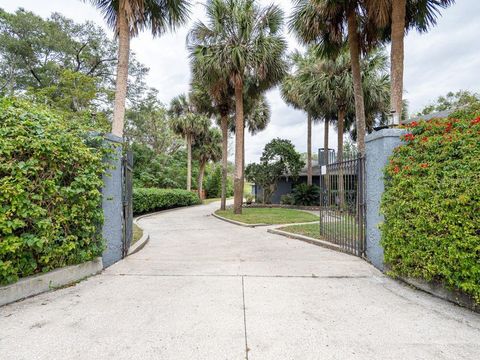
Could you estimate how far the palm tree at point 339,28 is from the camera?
8.25 meters

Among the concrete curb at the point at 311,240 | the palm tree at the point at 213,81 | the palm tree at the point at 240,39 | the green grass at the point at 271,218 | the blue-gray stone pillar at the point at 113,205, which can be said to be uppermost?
the palm tree at the point at 240,39

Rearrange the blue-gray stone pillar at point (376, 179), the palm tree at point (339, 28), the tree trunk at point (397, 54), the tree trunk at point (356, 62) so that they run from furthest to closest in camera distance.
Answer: the tree trunk at point (356, 62)
the palm tree at point (339, 28)
the tree trunk at point (397, 54)
the blue-gray stone pillar at point (376, 179)

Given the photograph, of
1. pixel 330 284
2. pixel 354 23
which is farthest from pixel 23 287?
pixel 354 23

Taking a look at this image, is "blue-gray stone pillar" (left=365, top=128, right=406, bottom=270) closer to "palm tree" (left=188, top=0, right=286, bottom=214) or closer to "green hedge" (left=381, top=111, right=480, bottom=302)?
"green hedge" (left=381, top=111, right=480, bottom=302)

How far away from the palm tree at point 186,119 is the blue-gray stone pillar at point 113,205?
1807cm

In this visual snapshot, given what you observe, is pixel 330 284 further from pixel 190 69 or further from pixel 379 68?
pixel 379 68

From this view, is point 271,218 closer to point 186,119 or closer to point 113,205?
point 113,205

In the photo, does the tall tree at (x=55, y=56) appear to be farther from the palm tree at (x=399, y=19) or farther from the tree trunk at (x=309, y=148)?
the palm tree at (x=399, y=19)

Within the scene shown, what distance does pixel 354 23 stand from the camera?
27.7ft

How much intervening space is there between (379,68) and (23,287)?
16.8m

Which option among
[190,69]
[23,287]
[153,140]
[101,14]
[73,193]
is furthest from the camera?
[153,140]

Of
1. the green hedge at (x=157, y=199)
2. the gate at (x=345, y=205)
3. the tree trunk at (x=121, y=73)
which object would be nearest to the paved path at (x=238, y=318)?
the gate at (x=345, y=205)

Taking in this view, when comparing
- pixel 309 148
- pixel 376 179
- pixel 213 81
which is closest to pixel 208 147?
pixel 309 148

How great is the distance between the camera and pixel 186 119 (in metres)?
22.0
